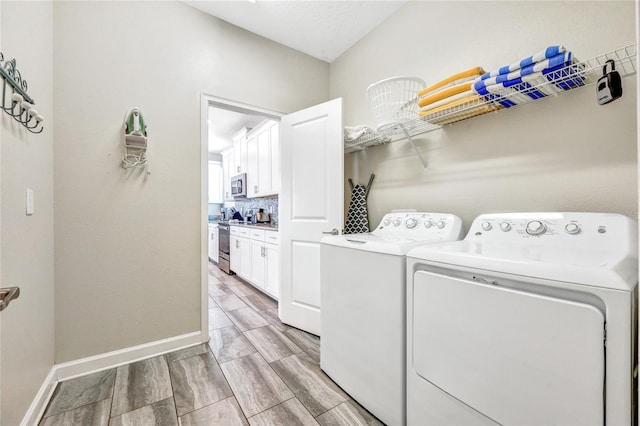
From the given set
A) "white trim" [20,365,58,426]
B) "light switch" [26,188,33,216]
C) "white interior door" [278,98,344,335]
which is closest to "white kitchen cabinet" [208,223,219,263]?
"white interior door" [278,98,344,335]

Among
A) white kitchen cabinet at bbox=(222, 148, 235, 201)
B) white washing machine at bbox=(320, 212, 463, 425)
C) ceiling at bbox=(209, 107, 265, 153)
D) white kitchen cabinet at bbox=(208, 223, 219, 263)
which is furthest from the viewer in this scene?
white kitchen cabinet at bbox=(222, 148, 235, 201)

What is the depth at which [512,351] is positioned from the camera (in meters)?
0.84

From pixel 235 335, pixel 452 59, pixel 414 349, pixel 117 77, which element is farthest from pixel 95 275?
pixel 452 59

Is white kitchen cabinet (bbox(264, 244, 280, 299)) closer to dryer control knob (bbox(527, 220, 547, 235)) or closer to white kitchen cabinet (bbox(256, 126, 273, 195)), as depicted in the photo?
white kitchen cabinet (bbox(256, 126, 273, 195))

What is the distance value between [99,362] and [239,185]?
3.31 metres

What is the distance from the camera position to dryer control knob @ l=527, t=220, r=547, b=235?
1185 millimetres

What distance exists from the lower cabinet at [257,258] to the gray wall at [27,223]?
1822 mm

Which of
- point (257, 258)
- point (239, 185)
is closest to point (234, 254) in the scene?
point (257, 258)

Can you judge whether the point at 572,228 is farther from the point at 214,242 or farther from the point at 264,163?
the point at 214,242

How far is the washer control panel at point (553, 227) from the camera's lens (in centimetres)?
102

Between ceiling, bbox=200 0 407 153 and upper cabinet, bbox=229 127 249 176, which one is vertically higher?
ceiling, bbox=200 0 407 153

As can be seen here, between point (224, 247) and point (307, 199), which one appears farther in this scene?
point (224, 247)

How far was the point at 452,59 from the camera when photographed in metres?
1.78

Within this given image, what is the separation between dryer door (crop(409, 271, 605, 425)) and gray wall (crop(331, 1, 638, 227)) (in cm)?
79
